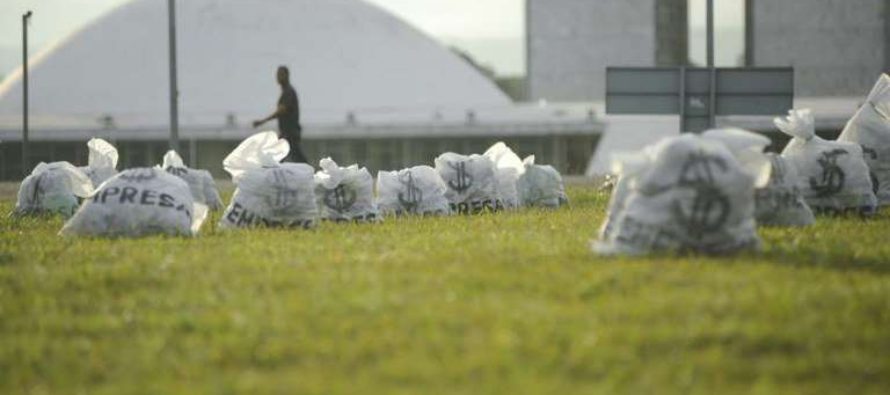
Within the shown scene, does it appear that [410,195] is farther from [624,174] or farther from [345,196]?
[624,174]

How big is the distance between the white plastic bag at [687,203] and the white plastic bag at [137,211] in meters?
3.82

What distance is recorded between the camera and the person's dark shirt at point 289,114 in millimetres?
18750

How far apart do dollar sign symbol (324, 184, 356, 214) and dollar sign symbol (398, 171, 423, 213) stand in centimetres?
121

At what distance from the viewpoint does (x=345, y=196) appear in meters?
14.4

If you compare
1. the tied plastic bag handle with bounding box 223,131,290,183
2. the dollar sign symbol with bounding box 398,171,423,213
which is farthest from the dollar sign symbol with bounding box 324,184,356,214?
the dollar sign symbol with bounding box 398,171,423,213

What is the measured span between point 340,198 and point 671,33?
58.7 m

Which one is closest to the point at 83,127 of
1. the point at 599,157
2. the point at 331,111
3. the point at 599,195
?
the point at 331,111

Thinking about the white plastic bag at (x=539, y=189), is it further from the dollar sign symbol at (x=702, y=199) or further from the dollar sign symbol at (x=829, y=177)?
the dollar sign symbol at (x=702, y=199)

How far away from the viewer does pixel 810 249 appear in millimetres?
10086

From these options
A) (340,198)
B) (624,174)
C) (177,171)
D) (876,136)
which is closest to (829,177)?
(876,136)

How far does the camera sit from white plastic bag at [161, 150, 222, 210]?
53.1 feet

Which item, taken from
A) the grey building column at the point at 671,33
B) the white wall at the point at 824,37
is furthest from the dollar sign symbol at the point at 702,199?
the grey building column at the point at 671,33

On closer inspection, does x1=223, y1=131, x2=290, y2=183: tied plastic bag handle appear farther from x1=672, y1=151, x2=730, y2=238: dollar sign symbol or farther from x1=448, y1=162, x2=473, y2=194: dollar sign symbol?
x1=672, y1=151, x2=730, y2=238: dollar sign symbol

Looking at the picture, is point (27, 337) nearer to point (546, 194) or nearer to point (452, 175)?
point (452, 175)
